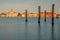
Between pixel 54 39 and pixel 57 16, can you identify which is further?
pixel 57 16

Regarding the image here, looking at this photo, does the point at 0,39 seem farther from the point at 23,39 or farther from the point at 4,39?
the point at 23,39

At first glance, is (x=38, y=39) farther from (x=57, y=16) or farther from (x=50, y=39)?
(x=57, y=16)

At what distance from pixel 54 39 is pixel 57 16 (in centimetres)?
16403

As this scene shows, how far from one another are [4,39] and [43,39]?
3.85 m

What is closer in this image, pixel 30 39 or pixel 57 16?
pixel 30 39

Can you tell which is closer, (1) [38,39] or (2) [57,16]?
(1) [38,39]

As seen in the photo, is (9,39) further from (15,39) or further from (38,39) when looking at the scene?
(38,39)

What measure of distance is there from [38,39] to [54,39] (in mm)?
1588

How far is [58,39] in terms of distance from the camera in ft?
67.6

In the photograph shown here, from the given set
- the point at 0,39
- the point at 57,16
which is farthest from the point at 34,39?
the point at 57,16

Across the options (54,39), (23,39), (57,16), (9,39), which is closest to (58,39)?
(54,39)

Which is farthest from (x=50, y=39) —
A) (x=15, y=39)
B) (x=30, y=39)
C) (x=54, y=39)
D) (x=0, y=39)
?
(x=0, y=39)

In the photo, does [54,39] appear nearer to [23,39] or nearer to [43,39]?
[43,39]

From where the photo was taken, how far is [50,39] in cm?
2072
